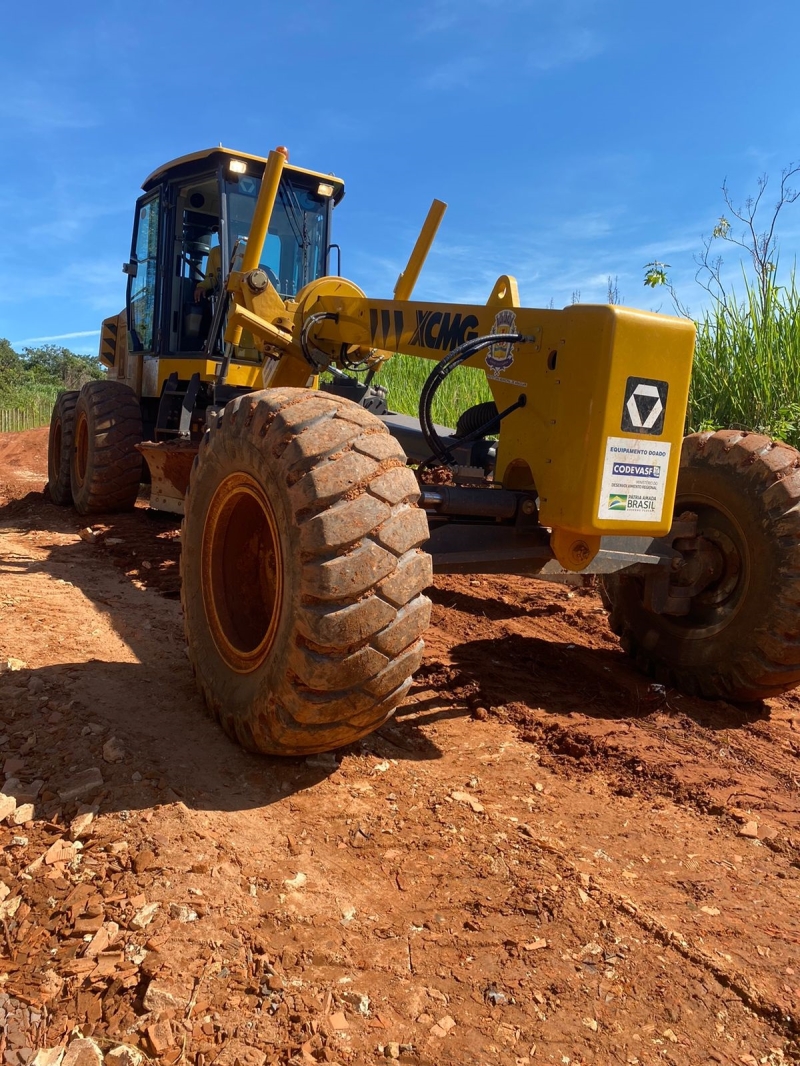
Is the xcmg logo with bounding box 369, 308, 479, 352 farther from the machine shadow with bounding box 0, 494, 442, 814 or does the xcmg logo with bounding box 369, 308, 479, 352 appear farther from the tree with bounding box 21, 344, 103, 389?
the tree with bounding box 21, 344, 103, 389

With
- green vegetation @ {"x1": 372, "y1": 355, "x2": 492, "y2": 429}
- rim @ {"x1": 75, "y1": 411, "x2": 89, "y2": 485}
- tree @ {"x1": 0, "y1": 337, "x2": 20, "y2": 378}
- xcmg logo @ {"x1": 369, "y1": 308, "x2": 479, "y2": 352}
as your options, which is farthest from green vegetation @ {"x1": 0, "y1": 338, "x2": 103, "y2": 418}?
xcmg logo @ {"x1": 369, "y1": 308, "x2": 479, "y2": 352}

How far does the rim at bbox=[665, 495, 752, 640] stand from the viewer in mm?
4109

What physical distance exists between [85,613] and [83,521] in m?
3.44

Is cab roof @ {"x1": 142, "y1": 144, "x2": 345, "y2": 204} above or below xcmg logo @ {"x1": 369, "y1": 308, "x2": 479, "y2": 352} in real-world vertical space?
above

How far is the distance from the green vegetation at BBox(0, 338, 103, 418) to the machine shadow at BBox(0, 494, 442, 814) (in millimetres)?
28879

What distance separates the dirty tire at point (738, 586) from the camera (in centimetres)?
390

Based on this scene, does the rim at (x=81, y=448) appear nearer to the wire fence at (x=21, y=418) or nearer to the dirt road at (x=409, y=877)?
the dirt road at (x=409, y=877)

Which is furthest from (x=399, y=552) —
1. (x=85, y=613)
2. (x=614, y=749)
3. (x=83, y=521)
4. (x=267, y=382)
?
(x=83, y=521)

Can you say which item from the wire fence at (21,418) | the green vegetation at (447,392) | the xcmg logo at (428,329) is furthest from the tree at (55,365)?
the xcmg logo at (428,329)

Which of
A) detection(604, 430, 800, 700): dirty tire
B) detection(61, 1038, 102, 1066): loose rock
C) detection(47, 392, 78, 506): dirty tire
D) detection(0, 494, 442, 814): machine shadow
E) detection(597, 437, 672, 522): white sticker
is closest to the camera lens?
detection(61, 1038, 102, 1066): loose rock

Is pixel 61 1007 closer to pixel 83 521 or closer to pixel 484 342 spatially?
pixel 484 342

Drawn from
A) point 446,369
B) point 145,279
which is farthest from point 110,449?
point 446,369

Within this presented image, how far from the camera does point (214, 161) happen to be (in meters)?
7.19

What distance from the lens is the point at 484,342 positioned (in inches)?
143
